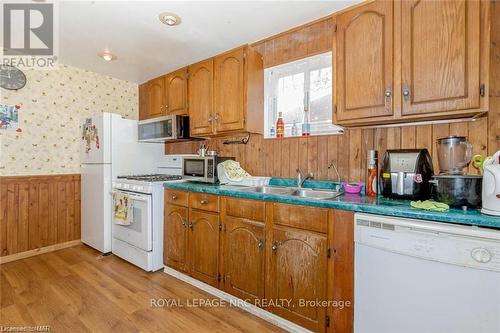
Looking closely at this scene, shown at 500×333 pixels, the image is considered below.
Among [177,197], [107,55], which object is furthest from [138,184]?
[107,55]


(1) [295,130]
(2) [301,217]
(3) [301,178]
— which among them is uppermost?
(1) [295,130]

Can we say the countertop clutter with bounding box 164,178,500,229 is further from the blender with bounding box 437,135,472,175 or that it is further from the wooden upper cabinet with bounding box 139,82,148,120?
the wooden upper cabinet with bounding box 139,82,148,120

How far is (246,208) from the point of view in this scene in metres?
1.85

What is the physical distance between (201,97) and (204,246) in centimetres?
157

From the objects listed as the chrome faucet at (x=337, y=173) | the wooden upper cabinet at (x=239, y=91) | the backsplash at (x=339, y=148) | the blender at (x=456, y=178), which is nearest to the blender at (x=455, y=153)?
the blender at (x=456, y=178)

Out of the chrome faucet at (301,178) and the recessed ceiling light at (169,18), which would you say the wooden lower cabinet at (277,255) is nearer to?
the chrome faucet at (301,178)

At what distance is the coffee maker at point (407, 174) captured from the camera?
148 centimetres

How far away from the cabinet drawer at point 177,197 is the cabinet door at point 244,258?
1.76 feet

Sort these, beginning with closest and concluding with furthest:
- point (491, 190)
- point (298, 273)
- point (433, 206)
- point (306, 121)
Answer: point (491, 190)
point (433, 206)
point (298, 273)
point (306, 121)

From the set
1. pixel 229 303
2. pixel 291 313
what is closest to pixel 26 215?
pixel 229 303

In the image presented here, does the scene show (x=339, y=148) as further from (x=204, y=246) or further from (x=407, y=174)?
(x=204, y=246)

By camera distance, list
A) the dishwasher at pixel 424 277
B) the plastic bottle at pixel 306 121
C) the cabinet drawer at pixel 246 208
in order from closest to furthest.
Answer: the dishwasher at pixel 424 277, the cabinet drawer at pixel 246 208, the plastic bottle at pixel 306 121

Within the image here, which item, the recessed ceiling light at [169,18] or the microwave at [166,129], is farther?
the microwave at [166,129]

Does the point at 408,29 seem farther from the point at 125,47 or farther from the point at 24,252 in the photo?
the point at 24,252
